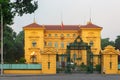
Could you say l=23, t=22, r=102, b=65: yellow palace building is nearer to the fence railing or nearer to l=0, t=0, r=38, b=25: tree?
the fence railing

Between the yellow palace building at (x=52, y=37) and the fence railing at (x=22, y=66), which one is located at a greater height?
the yellow palace building at (x=52, y=37)

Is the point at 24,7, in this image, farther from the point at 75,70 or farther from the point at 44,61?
the point at 75,70

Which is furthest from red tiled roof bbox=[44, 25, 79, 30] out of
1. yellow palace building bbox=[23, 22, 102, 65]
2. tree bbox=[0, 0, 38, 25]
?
tree bbox=[0, 0, 38, 25]

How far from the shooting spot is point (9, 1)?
3912cm

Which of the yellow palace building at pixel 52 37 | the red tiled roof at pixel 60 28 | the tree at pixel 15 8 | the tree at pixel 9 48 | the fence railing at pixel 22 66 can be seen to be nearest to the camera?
the tree at pixel 15 8

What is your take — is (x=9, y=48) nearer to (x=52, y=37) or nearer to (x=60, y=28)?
(x=52, y=37)

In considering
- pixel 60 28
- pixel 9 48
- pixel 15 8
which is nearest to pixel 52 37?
pixel 60 28

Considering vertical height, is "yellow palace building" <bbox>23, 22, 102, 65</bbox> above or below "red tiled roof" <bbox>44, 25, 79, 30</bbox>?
below

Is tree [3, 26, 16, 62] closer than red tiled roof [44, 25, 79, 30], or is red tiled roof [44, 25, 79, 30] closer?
tree [3, 26, 16, 62]

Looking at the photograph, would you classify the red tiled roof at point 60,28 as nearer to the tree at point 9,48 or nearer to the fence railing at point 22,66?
the tree at point 9,48

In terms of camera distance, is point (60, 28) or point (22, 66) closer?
point (22, 66)

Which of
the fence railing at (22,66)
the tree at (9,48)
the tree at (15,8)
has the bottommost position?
the fence railing at (22,66)

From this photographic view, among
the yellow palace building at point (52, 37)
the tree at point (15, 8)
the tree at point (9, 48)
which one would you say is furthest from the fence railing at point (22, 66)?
the yellow palace building at point (52, 37)

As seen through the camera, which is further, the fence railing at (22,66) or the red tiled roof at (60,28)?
the red tiled roof at (60,28)
